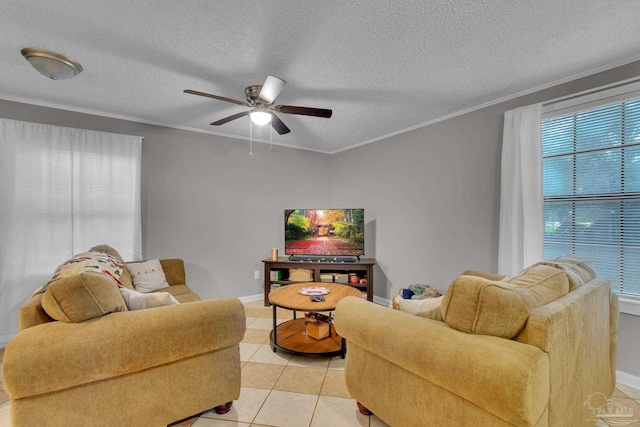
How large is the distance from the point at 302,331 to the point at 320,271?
1.13 m

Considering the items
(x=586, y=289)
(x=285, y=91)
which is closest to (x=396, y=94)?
(x=285, y=91)

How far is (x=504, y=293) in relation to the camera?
1.09 metres

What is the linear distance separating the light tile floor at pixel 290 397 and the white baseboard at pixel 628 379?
5cm

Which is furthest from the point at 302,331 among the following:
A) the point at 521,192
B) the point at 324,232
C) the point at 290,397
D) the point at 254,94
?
the point at 521,192

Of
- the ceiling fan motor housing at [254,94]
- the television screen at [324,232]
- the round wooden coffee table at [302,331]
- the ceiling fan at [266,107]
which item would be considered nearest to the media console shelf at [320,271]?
the television screen at [324,232]

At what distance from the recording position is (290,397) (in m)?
1.88

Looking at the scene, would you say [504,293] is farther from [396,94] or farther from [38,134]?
[38,134]

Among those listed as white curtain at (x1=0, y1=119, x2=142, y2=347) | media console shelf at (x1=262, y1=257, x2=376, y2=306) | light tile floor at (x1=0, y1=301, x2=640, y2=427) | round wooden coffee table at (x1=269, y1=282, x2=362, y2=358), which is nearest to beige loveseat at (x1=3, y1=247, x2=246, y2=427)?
light tile floor at (x1=0, y1=301, x2=640, y2=427)

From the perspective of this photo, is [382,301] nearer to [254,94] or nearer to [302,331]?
[302,331]

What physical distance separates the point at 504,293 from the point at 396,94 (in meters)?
2.12

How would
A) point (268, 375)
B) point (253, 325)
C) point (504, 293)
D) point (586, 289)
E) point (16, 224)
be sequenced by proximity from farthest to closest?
point (253, 325) < point (16, 224) < point (268, 375) < point (586, 289) < point (504, 293)

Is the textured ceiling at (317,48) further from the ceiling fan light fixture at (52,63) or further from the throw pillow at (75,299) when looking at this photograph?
the throw pillow at (75,299)

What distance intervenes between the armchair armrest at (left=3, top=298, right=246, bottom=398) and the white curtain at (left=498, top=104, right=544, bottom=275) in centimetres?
248

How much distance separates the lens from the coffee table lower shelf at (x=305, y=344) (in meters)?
2.32
